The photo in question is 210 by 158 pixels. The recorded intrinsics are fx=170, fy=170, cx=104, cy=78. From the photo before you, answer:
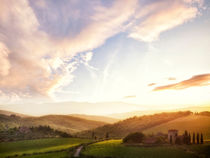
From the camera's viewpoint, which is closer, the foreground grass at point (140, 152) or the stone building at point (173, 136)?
the foreground grass at point (140, 152)

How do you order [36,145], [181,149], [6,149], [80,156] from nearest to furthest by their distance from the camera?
[181,149] → [80,156] → [6,149] → [36,145]

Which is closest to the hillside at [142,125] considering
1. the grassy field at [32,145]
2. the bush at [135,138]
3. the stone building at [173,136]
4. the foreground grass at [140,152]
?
the grassy field at [32,145]

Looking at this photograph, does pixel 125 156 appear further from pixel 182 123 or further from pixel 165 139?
pixel 182 123

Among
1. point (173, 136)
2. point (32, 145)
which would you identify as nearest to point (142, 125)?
point (173, 136)

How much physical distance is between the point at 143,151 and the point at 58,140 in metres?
48.1

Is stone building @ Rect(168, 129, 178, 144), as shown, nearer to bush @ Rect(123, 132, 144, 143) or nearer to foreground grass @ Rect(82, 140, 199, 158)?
foreground grass @ Rect(82, 140, 199, 158)

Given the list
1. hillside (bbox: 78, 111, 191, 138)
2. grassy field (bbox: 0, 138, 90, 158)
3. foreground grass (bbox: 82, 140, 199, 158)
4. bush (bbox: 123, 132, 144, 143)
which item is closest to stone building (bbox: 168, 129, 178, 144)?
foreground grass (bbox: 82, 140, 199, 158)

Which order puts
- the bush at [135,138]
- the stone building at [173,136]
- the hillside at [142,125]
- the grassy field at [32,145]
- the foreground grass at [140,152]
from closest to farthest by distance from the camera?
the foreground grass at [140,152] < the stone building at [173,136] < the bush at [135,138] < the grassy field at [32,145] < the hillside at [142,125]

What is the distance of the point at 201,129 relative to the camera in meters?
69.6

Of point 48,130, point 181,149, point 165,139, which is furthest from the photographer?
point 48,130

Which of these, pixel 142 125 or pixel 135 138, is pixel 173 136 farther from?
pixel 142 125

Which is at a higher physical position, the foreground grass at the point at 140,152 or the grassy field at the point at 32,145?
the foreground grass at the point at 140,152

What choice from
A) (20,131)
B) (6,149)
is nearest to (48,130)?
(20,131)

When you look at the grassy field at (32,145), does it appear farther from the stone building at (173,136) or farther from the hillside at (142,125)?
the hillside at (142,125)
